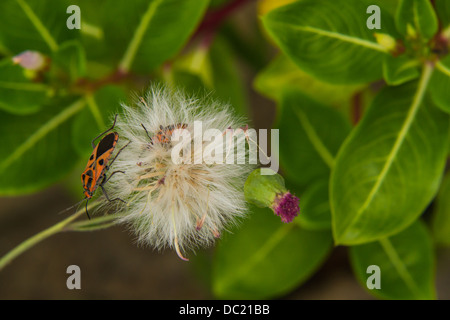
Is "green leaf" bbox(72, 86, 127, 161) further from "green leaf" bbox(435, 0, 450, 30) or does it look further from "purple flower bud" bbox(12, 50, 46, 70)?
"green leaf" bbox(435, 0, 450, 30)

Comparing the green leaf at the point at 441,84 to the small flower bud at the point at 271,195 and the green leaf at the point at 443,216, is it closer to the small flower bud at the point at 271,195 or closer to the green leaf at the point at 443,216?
the small flower bud at the point at 271,195

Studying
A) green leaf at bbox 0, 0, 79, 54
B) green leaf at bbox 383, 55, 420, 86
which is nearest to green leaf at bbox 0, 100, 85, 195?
green leaf at bbox 0, 0, 79, 54

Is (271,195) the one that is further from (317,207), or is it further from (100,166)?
(317,207)

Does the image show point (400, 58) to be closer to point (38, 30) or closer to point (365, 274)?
point (365, 274)

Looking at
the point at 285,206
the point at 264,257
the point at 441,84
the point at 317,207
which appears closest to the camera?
the point at 285,206

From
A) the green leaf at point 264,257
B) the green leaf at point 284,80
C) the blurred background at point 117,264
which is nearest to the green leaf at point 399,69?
the green leaf at point 284,80

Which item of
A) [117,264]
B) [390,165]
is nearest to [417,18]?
[390,165]

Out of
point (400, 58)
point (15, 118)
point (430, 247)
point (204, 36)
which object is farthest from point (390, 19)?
point (15, 118)
